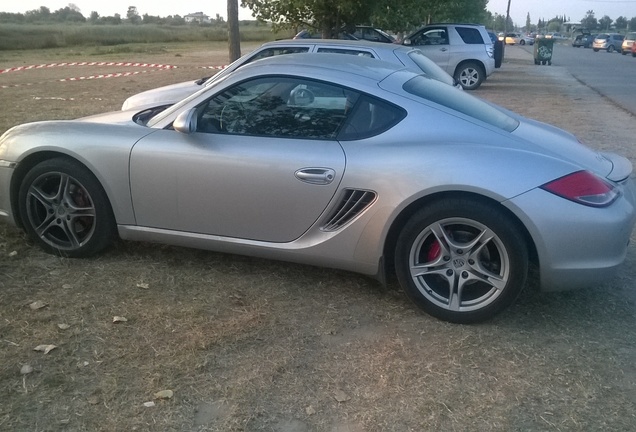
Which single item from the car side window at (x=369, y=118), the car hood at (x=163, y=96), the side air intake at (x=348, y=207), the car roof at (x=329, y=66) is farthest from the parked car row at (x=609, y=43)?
the side air intake at (x=348, y=207)

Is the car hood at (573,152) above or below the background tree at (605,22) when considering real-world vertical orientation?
below

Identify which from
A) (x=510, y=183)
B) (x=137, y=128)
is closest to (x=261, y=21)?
(x=137, y=128)

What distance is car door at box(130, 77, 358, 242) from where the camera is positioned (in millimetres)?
3711

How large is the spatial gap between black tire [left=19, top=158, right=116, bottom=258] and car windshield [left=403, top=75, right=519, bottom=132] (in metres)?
2.14

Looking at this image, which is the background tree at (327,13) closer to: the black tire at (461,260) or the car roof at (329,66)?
the car roof at (329,66)

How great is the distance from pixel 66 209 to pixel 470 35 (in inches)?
630

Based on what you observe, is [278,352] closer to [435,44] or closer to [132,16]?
[435,44]

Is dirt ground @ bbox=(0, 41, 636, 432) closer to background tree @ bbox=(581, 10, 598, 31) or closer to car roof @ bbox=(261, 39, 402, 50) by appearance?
car roof @ bbox=(261, 39, 402, 50)

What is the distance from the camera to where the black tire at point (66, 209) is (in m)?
Answer: 4.17

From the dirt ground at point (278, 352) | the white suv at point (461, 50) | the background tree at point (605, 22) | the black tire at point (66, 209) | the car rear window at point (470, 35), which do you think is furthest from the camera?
the background tree at point (605, 22)

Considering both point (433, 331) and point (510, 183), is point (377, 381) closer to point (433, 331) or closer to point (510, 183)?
point (433, 331)

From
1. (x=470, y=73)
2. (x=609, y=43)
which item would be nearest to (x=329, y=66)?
(x=470, y=73)

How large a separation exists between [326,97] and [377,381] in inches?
68.5

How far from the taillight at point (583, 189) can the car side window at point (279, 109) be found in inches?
49.3
